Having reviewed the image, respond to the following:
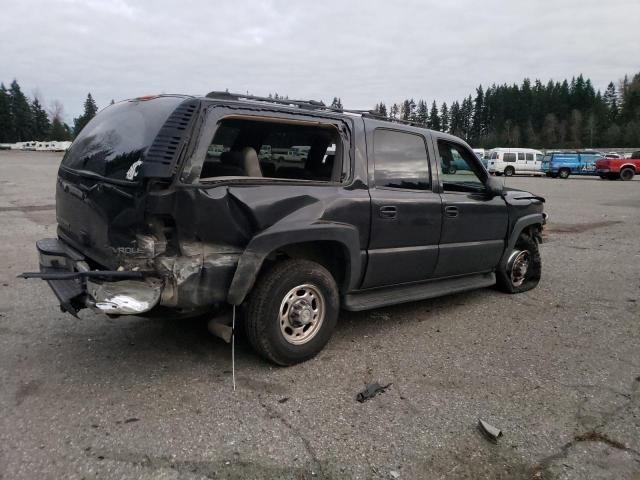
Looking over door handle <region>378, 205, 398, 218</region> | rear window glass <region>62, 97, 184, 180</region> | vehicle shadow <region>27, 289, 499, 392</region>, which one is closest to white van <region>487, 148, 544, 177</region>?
vehicle shadow <region>27, 289, 499, 392</region>

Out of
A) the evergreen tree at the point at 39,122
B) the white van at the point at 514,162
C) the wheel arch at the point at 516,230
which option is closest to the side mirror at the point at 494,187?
the wheel arch at the point at 516,230

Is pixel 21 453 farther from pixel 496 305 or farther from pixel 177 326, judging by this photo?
pixel 496 305

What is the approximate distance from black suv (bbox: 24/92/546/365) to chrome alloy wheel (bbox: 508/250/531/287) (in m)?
0.95

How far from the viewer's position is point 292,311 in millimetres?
3607

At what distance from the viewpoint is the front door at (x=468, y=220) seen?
4711 mm

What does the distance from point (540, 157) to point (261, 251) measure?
38733mm

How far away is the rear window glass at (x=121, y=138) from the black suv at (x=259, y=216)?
0.02m

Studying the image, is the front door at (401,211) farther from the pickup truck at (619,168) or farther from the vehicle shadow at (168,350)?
→ the pickup truck at (619,168)

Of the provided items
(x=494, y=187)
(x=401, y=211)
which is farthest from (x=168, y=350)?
(x=494, y=187)

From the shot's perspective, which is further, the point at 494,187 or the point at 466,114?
the point at 466,114

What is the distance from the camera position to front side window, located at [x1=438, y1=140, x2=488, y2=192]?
15.8ft

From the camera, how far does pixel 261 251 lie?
3.29 m

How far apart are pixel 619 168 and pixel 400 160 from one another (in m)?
32.4

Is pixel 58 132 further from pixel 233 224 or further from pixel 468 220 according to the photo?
pixel 233 224
